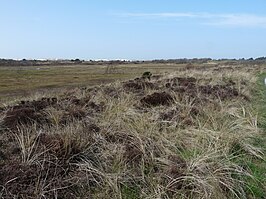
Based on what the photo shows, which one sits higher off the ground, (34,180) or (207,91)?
(34,180)

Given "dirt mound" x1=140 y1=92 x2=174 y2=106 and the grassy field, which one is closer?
"dirt mound" x1=140 y1=92 x2=174 y2=106

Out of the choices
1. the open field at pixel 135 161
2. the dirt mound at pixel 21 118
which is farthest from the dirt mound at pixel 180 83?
the open field at pixel 135 161

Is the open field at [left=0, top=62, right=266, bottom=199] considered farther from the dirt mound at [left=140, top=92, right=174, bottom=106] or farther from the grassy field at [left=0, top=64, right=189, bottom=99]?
the grassy field at [left=0, top=64, right=189, bottom=99]

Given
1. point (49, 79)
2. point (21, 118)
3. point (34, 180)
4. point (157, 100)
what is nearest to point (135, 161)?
point (34, 180)

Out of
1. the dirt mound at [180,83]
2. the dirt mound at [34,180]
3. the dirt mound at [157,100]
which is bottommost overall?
the dirt mound at [180,83]

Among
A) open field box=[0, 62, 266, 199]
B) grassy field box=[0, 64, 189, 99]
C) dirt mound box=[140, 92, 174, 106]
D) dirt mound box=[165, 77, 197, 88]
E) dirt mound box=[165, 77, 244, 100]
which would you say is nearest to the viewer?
open field box=[0, 62, 266, 199]

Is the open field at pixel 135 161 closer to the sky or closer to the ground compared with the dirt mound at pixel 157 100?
closer to the sky

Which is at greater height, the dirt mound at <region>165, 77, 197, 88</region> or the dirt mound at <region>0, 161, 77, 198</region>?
the dirt mound at <region>0, 161, 77, 198</region>

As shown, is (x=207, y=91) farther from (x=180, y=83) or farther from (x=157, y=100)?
(x=180, y=83)

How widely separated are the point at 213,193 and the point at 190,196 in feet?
0.89

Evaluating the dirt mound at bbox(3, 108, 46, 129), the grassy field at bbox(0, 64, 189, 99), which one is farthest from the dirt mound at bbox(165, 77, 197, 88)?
the grassy field at bbox(0, 64, 189, 99)

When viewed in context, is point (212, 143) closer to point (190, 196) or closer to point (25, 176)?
point (190, 196)

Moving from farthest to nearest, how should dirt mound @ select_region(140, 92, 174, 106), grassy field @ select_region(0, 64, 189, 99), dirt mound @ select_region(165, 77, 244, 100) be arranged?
1. grassy field @ select_region(0, 64, 189, 99)
2. dirt mound @ select_region(165, 77, 244, 100)
3. dirt mound @ select_region(140, 92, 174, 106)

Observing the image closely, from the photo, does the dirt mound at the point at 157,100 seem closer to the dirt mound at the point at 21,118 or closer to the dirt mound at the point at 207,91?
the dirt mound at the point at 207,91
